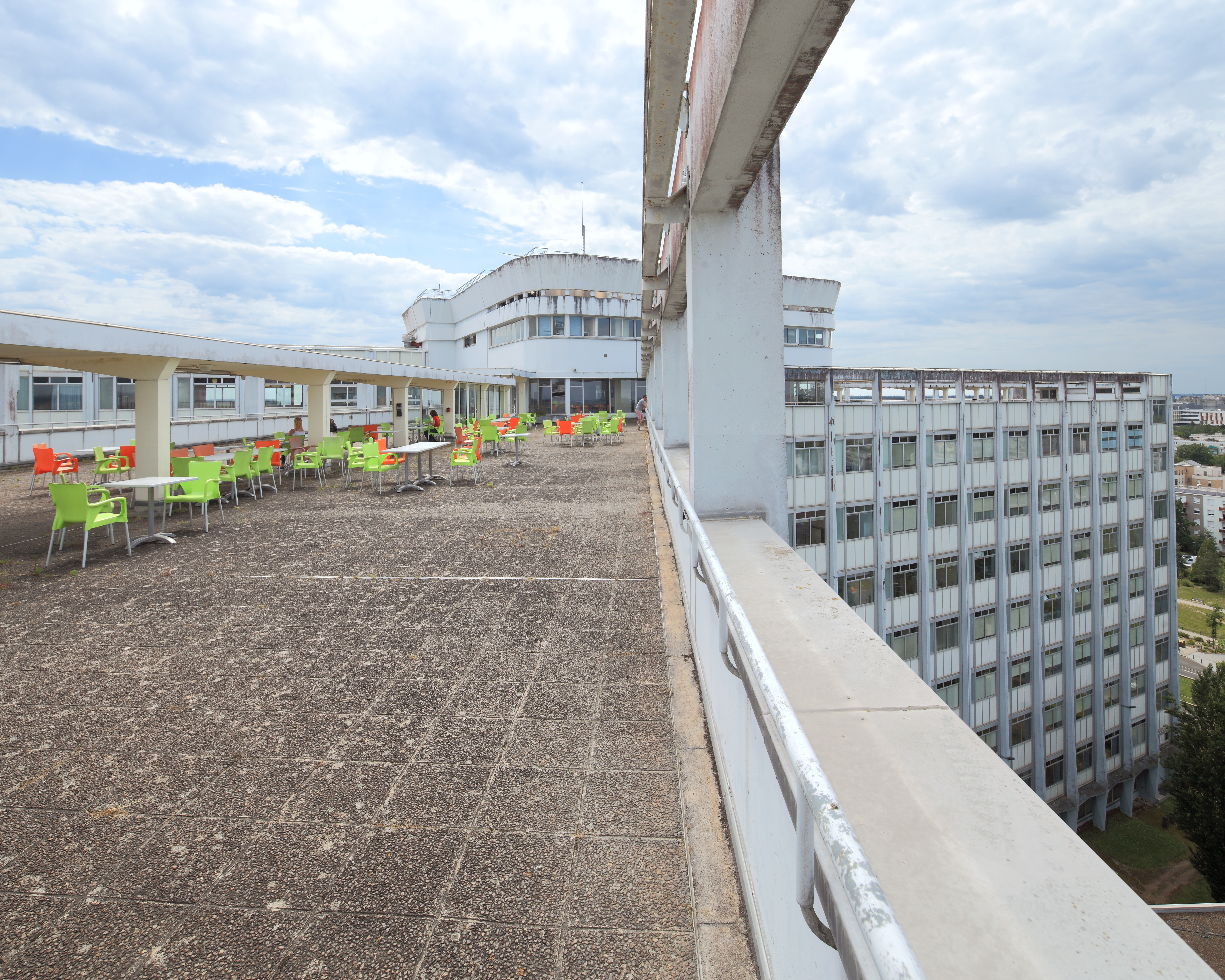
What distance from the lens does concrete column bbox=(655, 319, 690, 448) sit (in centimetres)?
1055

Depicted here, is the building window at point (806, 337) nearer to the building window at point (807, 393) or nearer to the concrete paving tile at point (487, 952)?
the building window at point (807, 393)

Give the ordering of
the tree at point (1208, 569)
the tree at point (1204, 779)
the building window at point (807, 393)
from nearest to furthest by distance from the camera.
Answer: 1. the tree at point (1204, 779)
2. the building window at point (807, 393)
3. the tree at point (1208, 569)

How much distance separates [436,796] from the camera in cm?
261

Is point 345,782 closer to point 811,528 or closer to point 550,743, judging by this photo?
point 550,743

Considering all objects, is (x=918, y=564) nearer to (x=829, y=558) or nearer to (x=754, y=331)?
(x=829, y=558)

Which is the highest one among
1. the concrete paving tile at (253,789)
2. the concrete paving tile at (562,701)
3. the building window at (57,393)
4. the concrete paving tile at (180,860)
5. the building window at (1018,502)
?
the building window at (57,393)

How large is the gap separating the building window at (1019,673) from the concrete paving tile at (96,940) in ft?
135

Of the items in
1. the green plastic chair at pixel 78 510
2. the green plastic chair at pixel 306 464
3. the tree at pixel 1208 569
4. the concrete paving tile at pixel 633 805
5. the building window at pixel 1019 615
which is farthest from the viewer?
the tree at pixel 1208 569

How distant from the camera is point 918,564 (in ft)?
112

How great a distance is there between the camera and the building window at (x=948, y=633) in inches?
1340

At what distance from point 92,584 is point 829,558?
30980 mm

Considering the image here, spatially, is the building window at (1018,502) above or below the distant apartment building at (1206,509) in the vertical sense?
above

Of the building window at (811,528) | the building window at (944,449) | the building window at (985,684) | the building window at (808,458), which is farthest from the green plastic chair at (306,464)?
the building window at (985,684)

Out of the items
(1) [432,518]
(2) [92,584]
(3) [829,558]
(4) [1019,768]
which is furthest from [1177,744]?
(2) [92,584]
